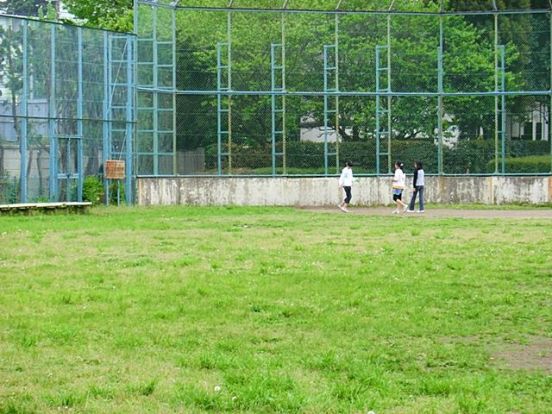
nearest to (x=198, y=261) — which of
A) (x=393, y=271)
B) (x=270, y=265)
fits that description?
(x=270, y=265)

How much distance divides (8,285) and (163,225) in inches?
449

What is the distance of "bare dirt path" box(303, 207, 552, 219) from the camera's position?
31719 millimetres

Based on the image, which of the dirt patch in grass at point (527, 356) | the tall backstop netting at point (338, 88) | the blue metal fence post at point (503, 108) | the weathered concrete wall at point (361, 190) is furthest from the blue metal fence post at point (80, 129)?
the dirt patch in grass at point (527, 356)

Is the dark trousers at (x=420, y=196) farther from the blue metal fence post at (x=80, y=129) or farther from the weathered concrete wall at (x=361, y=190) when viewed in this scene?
the blue metal fence post at (x=80, y=129)

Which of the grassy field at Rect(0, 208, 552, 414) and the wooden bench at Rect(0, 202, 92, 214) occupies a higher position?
the wooden bench at Rect(0, 202, 92, 214)

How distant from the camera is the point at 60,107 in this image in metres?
34.1

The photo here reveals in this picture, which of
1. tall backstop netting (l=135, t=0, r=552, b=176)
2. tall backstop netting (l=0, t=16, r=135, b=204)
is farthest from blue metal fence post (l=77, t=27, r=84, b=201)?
tall backstop netting (l=135, t=0, r=552, b=176)

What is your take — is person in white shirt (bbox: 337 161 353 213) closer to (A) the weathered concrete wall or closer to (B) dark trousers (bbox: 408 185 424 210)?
(B) dark trousers (bbox: 408 185 424 210)

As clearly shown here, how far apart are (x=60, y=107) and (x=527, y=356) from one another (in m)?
25.6

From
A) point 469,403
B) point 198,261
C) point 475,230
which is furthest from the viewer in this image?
point 475,230

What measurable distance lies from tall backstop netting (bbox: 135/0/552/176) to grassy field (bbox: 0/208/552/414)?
16433 millimetres

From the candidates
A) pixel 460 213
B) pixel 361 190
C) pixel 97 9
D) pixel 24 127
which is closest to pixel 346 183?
pixel 361 190

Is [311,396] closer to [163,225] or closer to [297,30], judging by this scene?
[163,225]

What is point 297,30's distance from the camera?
39812mm
